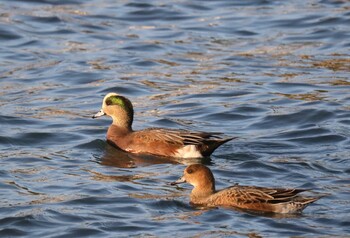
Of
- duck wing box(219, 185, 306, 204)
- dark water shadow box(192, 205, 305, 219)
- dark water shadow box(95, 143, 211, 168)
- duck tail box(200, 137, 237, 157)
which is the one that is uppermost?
duck tail box(200, 137, 237, 157)

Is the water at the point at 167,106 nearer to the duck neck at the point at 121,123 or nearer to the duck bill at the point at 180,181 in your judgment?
the duck bill at the point at 180,181

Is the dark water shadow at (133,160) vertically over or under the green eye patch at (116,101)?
under

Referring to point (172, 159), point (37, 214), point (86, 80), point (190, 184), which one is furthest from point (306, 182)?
point (86, 80)

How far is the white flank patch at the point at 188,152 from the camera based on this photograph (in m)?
13.1

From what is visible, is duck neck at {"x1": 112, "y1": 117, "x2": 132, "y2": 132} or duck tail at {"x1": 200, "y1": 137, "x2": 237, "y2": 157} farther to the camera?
duck neck at {"x1": 112, "y1": 117, "x2": 132, "y2": 132}

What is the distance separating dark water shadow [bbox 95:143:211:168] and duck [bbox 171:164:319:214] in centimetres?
174

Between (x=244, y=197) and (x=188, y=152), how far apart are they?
2.57m

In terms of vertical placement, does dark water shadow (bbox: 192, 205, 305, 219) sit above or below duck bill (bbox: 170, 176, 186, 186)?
below

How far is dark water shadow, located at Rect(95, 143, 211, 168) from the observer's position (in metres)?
12.9

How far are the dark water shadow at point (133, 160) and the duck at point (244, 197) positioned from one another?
1742mm

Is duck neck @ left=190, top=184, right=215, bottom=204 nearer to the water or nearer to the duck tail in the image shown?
the water

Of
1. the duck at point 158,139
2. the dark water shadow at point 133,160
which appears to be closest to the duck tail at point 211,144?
the duck at point 158,139

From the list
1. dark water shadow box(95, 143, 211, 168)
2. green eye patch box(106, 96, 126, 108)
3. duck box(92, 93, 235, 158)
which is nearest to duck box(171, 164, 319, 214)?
dark water shadow box(95, 143, 211, 168)

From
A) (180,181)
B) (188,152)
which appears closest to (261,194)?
(180,181)
